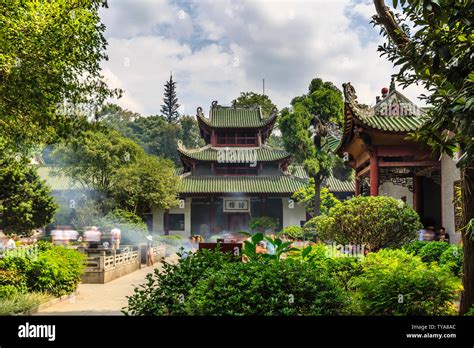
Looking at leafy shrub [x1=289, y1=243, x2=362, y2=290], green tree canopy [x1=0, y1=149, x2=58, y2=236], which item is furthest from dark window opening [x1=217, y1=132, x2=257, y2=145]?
leafy shrub [x1=289, y1=243, x2=362, y2=290]

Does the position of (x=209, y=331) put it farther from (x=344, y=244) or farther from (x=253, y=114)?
(x=253, y=114)

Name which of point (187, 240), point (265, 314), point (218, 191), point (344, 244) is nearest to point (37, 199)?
point (187, 240)

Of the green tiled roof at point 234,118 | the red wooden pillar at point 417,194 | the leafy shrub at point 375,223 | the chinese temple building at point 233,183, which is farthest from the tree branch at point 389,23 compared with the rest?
the green tiled roof at point 234,118

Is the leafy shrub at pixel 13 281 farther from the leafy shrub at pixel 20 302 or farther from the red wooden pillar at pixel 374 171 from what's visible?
the red wooden pillar at pixel 374 171

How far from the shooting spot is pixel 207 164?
31391 mm

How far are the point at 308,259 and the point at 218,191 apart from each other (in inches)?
893

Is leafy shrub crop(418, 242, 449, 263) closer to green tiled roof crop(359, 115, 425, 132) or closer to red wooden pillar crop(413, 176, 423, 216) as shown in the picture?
green tiled roof crop(359, 115, 425, 132)

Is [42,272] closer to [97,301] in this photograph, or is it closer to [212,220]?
[97,301]

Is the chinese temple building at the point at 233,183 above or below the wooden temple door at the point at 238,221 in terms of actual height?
above

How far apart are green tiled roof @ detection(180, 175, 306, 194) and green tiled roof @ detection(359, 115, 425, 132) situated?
16.6 m

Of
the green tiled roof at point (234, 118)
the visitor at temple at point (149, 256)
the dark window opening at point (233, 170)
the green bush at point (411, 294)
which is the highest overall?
the green tiled roof at point (234, 118)

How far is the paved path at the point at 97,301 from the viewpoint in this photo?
346 inches

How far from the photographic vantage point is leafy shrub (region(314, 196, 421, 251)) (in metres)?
9.73

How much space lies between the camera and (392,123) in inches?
504
